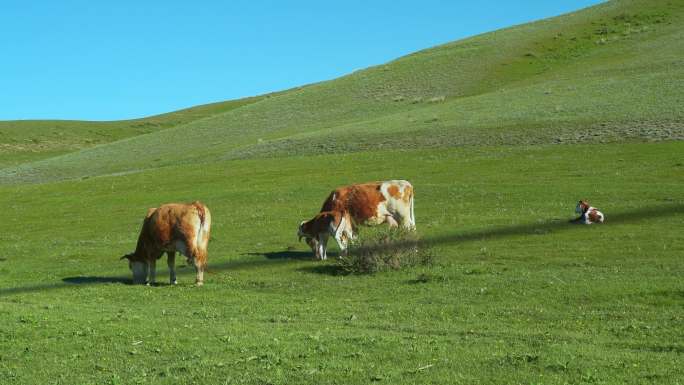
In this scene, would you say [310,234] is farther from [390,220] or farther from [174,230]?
[174,230]

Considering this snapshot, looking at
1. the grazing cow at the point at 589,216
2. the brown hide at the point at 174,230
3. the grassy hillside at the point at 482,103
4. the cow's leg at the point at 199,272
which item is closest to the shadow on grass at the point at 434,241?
the grazing cow at the point at 589,216

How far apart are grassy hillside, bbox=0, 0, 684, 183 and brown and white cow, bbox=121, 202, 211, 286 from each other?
33.7 m

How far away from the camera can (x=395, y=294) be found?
19734 mm

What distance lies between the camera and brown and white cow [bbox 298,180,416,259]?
83.3 feet

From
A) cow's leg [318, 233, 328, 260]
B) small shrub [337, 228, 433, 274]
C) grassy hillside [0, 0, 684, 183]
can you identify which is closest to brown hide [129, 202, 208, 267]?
small shrub [337, 228, 433, 274]

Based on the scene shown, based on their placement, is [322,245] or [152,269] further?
[322,245]

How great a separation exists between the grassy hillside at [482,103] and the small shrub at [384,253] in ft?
98.9

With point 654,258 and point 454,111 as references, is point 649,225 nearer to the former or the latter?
point 654,258

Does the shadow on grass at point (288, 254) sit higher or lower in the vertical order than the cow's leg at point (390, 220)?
lower

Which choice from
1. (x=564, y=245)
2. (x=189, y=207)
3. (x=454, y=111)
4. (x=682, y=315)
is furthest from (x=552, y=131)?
(x=682, y=315)

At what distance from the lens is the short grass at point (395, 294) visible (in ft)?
39.1

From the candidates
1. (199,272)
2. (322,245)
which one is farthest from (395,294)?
(322,245)

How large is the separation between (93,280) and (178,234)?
3589 millimetres

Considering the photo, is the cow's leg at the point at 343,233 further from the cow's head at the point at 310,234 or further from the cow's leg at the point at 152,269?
the cow's leg at the point at 152,269
